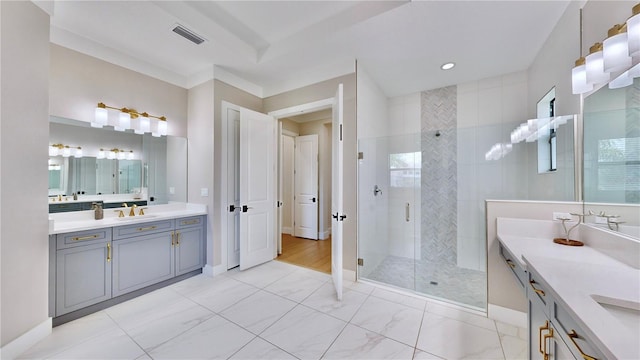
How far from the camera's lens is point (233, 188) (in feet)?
10.1

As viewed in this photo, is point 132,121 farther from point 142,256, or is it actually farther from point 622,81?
point 622,81

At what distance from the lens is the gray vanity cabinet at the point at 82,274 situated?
1.82 m

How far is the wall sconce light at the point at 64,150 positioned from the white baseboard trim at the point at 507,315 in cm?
440

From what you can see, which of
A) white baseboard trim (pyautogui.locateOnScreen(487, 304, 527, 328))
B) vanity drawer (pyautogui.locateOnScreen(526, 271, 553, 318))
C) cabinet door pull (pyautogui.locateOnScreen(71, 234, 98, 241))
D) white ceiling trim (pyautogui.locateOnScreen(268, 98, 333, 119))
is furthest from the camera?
white ceiling trim (pyautogui.locateOnScreen(268, 98, 333, 119))

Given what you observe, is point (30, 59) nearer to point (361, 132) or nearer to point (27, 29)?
point (27, 29)

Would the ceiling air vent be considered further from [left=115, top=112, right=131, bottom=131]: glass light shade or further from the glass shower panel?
the glass shower panel

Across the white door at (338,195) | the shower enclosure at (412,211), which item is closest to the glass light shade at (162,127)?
the white door at (338,195)

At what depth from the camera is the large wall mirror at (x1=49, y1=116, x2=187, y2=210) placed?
7.24 feet

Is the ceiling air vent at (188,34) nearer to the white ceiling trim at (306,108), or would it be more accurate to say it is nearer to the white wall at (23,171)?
the white wall at (23,171)

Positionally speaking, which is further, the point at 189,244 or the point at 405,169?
the point at 405,169

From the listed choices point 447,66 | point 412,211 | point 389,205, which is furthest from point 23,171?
point 447,66

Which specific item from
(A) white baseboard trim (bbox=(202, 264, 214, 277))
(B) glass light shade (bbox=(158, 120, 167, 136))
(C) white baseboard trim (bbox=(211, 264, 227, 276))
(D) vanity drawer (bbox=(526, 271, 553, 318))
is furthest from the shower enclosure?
(B) glass light shade (bbox=(158, 120, 167, 136))

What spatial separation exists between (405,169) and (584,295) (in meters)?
2.51

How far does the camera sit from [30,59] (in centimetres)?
162
